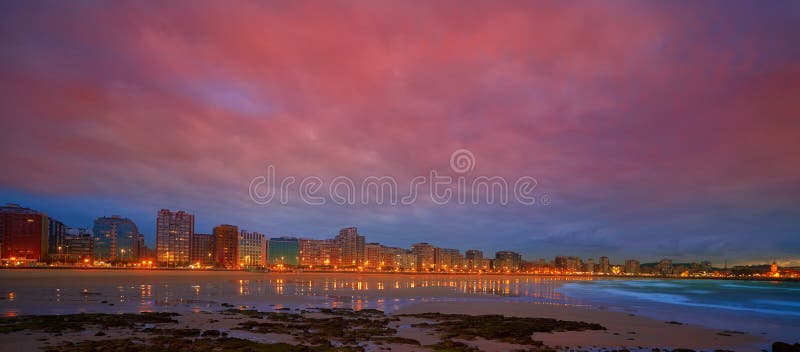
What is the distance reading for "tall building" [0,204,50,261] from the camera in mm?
169125

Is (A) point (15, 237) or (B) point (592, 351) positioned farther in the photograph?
(A) point (15, 237)

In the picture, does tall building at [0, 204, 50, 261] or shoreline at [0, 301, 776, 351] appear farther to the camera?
tall building at [0, 204, 50, 261]

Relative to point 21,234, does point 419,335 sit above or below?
above

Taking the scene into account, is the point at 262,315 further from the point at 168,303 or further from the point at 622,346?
the point at 622,346

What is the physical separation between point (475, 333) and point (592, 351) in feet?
17.5

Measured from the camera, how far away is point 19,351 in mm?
15336

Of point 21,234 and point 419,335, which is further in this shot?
point 21,234

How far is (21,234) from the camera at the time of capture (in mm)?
174250

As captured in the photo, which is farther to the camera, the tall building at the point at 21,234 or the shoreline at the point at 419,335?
the tall building at the point at 21,234

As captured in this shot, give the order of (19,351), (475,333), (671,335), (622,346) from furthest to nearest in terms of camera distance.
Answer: (671,335)
(475,333)
(622,346)
(19,351)

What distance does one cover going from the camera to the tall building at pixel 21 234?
6658 inches

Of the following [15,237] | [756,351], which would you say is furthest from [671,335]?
[15,237]

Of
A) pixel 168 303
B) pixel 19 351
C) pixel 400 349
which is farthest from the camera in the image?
pixel 168 303

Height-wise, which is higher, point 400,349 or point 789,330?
point 400,349
